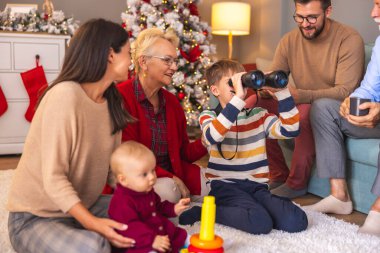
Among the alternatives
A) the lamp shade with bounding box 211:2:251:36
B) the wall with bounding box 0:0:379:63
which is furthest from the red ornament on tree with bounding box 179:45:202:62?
the wall with bounding box 0:0:379:63

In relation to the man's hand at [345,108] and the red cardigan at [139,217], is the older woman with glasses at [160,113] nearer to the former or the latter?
the red cardigan at [139,217]

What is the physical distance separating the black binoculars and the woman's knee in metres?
0.53

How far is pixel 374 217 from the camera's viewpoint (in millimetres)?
2023

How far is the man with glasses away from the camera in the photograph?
2572 millimetres

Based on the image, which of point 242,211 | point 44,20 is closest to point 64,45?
point 44,20

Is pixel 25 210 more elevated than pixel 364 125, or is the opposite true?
pixel 364 125

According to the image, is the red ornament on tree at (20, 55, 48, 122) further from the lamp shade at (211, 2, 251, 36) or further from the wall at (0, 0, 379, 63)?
the lamp shade at (211, 2, 251, 36)

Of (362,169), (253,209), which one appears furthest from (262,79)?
(362,169)

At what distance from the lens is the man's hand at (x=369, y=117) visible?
2111 mm

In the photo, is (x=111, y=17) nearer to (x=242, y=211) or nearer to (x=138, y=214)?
(x=242, y=211)

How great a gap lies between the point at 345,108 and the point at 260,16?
3183mm

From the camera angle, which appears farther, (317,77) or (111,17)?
(111,17)

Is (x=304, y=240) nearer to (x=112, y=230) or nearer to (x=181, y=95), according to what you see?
(x=112, y=230)

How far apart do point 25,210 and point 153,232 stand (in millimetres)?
420
